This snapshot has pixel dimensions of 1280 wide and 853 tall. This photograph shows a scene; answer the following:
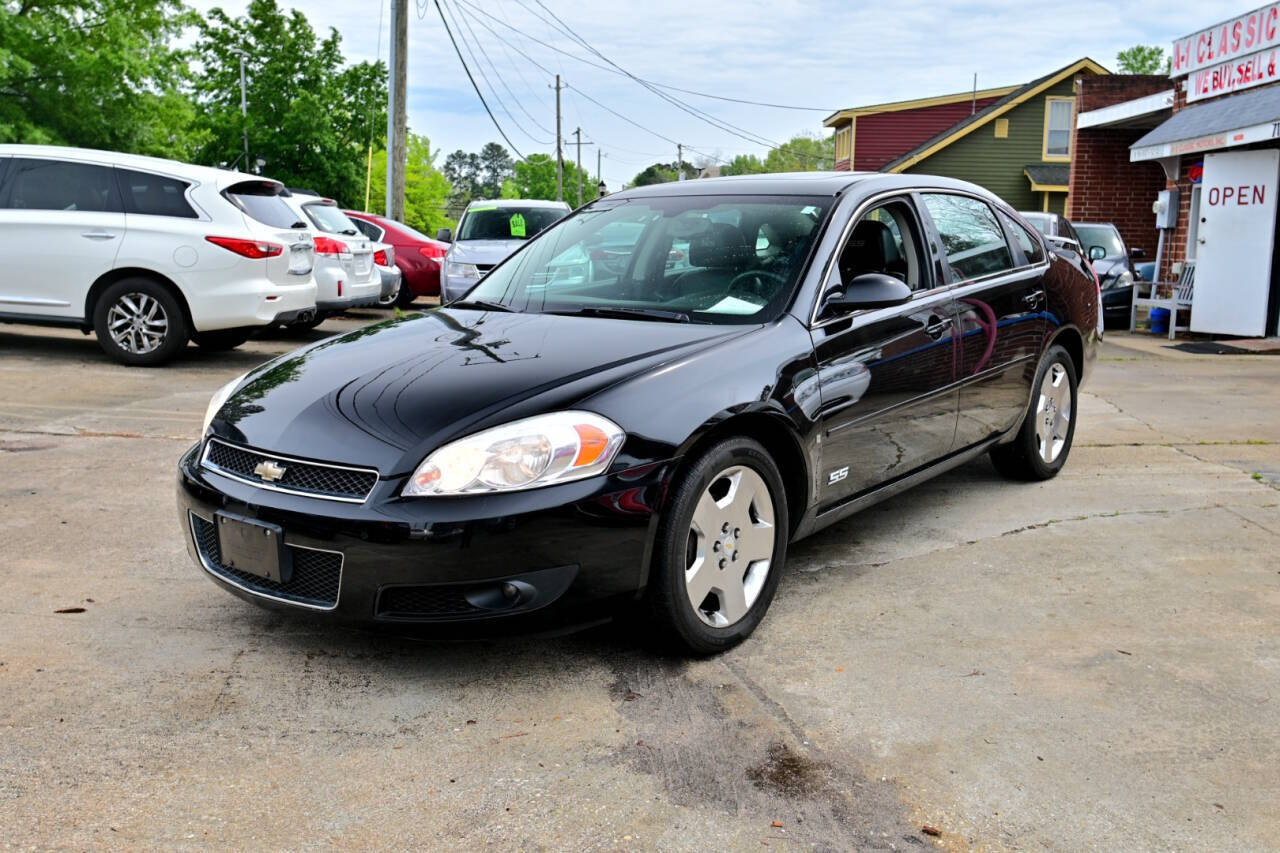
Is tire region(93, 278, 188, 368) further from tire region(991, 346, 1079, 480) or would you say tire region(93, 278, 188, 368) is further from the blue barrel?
the blue barrel

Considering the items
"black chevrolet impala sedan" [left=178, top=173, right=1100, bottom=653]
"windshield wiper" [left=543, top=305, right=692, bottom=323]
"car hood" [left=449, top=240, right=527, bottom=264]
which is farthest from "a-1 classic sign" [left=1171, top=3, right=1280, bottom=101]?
"windshield wiper" [left=543, top=305, right=692, bottom=323]

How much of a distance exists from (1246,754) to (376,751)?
2297 millimetres

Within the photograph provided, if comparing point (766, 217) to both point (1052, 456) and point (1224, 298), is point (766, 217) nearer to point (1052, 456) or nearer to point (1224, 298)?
point (1052, 456)

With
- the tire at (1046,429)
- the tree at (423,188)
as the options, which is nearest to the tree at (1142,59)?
the tree at (423,188)

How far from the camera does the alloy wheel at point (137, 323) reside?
10086 mm

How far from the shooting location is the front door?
432 centimetres

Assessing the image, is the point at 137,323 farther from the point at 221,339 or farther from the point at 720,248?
the point at 720,248

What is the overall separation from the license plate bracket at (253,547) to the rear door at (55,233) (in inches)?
284

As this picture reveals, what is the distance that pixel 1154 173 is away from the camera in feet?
74.1

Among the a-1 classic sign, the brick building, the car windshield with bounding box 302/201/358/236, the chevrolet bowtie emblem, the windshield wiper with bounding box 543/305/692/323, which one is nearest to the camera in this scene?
the chevrolet bowtie emblem

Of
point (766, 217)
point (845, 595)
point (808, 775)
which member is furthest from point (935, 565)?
point (808, 775)

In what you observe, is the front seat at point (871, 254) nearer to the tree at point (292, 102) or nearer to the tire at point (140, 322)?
the tire at point (140, 322)

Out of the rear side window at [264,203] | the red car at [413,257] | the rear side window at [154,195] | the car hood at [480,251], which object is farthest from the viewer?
the red car at [413,257]

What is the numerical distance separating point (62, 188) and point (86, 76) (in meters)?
26.2
